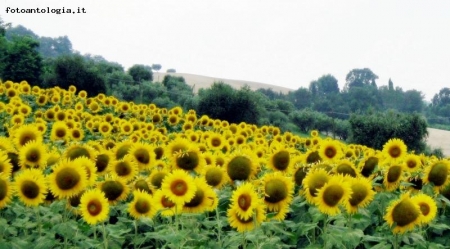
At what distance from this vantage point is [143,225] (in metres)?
4.79

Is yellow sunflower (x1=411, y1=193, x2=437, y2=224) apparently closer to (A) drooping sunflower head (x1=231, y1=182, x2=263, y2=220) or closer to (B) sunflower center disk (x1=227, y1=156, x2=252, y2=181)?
(A) drooping sunflower head (x1=231, y1=182, x2=263, y2=220)

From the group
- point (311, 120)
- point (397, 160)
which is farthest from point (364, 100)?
point (397, 160)

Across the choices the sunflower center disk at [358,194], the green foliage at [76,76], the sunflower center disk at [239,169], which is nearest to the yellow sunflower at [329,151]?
the sunflower center disk at [239,169]

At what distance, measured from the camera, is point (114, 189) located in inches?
179

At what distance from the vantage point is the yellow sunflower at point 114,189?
451 centimetres

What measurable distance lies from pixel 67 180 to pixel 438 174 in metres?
2.79

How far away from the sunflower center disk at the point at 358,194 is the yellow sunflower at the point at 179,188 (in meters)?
1.03

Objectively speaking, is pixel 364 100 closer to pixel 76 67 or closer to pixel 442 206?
pixel 76 67

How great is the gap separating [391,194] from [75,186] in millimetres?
2479

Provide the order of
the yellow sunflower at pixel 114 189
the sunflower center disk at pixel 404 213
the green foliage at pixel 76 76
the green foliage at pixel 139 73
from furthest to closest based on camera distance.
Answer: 1. the green foliage at pixel 139 73
2. the green foliage at pixel 76 76
3. the yellow sunflower at pixel 114 189
4. the sunflower center disk at pixel 404 213

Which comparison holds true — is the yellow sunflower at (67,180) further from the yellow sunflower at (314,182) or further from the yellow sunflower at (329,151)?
the yellow sunflower at (329,151)

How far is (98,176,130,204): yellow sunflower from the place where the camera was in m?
4.51

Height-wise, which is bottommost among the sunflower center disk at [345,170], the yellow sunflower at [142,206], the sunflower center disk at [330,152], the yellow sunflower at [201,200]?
the yellow sunflower at [142,206]

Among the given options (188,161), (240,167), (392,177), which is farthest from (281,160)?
(392,177)
